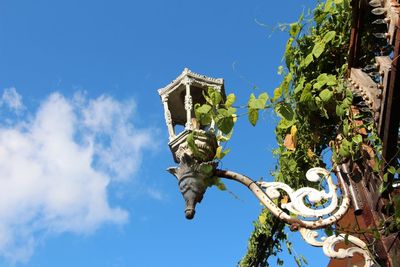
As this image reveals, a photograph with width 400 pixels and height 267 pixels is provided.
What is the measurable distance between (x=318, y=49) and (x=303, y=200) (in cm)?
106

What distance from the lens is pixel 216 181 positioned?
10.1 ft

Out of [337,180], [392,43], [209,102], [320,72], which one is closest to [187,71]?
[209,102]

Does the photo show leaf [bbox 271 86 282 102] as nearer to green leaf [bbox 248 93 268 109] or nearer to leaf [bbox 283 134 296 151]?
green leaf [bbox 248 93 268 109]

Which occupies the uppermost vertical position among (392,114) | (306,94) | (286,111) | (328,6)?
(328,6)

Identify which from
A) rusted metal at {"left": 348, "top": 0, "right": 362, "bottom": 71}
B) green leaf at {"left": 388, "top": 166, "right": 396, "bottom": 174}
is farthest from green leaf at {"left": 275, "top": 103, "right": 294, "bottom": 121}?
green leaf at {"left": 388, "top": 166, "right": 396, "bottom": 174}

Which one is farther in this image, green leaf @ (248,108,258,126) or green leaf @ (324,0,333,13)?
green leaf @ (324,0,333,13)

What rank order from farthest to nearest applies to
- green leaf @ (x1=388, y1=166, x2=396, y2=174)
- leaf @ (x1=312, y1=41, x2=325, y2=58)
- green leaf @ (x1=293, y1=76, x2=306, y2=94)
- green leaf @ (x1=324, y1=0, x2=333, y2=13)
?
green leaf @ (x1=324, y1=0, x2=333, y2=13)
leaf @ (x1=312, y1=41, x2=325, y2=58)
green leaf @ (x1=293, y1=76, x2=306, y2=94)
green leaf @ (x1=388, y1=166, x2=396, y2=174)

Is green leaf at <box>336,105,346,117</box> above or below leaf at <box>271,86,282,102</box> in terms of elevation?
below

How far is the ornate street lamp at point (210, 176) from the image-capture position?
2713 mm

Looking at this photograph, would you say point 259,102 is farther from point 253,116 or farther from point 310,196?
point 310,196

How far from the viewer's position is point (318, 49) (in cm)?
329

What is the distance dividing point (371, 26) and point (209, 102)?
1.10 metres

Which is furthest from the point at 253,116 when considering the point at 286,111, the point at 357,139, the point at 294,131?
the point at 294,131

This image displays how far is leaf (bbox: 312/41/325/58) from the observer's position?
3262 mm
